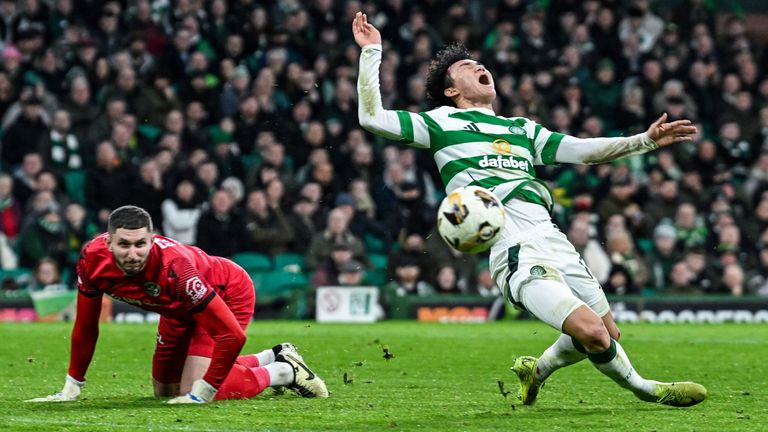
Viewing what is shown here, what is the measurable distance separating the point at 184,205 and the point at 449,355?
5940 mm

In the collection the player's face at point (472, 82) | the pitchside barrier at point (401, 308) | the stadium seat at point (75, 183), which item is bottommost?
the pitchside barrier at point (401, 308)

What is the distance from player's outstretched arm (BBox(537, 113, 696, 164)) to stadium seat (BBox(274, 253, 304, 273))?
957 cm

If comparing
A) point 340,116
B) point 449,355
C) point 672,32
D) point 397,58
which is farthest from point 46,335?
point 672,32

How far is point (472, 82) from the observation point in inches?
328

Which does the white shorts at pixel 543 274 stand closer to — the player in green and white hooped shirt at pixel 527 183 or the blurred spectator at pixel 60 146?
the player in green and white hooped shirt at pixel 527 183

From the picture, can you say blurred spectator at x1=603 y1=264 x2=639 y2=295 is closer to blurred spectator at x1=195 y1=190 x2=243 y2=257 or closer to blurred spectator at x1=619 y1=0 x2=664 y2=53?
blurred spectator at x1=195 y1=190 x2=243 y2=257

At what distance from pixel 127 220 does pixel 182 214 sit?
9.66 meters

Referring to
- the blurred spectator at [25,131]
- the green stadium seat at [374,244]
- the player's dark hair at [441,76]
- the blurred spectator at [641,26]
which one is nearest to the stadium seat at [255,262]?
the green stadium seat at [374,244]

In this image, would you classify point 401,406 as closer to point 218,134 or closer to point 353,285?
point 353,285

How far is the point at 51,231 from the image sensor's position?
55.5ft

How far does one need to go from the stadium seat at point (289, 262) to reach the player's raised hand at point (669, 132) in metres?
9.89

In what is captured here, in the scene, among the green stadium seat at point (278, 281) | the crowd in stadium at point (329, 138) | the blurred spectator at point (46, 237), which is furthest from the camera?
the green stadium seat at point (278, 281)

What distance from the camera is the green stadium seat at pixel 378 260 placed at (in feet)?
59.5

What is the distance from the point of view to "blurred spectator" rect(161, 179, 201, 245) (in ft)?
56.2
